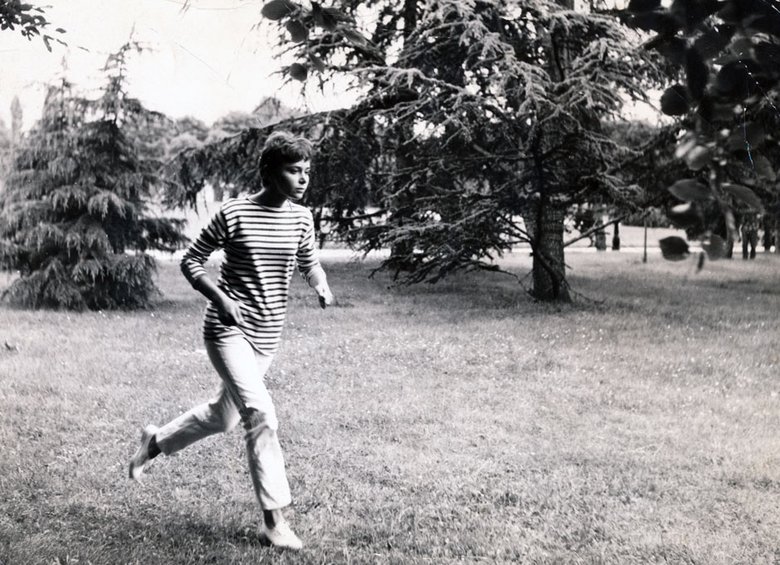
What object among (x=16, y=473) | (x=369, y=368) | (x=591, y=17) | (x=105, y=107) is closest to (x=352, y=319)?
(x=369, y=368)

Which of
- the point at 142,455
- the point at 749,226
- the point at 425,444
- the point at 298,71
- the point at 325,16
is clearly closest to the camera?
the point at 325,16

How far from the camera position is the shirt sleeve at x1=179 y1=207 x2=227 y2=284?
9.76 ft

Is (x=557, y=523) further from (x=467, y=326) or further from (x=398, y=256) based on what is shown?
(x=398, y=256)

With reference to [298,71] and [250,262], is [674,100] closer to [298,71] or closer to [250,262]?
[298,71]

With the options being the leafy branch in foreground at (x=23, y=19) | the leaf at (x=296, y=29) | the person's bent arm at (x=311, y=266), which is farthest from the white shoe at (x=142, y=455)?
the leaf at (x=296, y=29)

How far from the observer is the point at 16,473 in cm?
388

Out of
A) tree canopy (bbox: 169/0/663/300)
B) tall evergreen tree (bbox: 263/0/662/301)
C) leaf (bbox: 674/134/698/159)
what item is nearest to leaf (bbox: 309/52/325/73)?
leaf (bbox: 674/134/698/159)

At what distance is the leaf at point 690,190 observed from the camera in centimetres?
98

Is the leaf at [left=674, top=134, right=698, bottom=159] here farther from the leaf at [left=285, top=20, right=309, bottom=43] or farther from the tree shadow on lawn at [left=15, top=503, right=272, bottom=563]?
the tree shadow on lawn at [left=15, top=503, right=272, bottom=563]

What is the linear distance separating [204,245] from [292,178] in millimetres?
452

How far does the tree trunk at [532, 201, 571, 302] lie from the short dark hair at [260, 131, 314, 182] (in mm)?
7683

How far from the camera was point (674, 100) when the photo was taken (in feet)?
3.79

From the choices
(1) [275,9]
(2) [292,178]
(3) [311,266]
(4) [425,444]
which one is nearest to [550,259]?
(4) [425,444]

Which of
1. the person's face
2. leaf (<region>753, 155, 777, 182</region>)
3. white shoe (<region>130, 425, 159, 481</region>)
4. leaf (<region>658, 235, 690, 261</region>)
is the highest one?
the person's face
